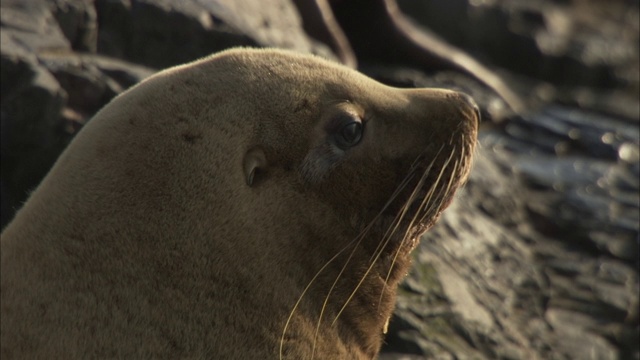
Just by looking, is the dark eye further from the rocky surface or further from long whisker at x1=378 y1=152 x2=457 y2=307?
the rocky surface

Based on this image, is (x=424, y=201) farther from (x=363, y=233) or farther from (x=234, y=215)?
(x=234, y=215)

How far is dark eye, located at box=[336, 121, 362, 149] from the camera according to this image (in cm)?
417

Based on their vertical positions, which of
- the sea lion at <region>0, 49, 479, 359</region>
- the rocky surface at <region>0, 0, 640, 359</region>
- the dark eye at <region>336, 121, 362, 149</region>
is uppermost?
the dark eye at <region>336, 121, 362, 149</region>

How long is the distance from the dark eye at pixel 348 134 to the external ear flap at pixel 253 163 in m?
0.33

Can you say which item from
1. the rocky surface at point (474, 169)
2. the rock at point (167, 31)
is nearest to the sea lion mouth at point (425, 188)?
the rocky surface at point (474, 169)

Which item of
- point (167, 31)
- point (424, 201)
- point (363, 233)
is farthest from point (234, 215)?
point (167, 31)

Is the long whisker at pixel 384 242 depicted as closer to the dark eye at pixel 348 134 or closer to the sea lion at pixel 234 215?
the sea lion at pixel 234 215

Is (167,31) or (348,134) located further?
(167,31)

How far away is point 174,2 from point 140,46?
1.34 ft

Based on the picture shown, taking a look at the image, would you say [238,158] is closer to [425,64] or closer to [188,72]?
[188,72]

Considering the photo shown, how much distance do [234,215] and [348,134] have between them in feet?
1.92

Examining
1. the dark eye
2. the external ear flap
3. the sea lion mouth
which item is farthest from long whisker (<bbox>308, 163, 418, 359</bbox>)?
the external ear flap

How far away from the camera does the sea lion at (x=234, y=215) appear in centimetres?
375

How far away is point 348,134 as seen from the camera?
165 inches
